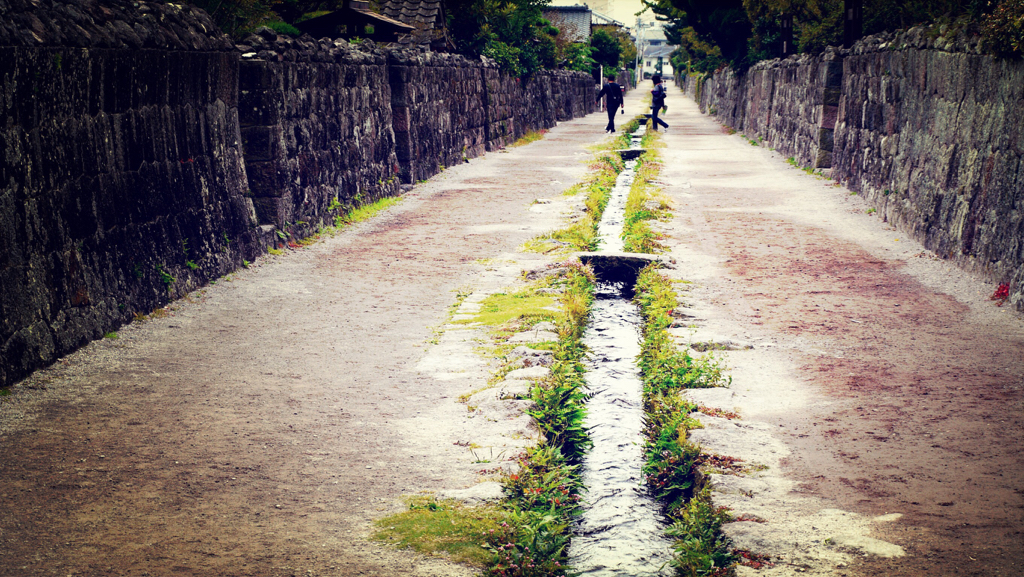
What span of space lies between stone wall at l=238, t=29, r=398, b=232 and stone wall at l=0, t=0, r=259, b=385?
89 cm

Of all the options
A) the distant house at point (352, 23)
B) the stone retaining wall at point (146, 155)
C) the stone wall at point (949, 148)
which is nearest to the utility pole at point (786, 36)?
the distant house at point (352, 23)

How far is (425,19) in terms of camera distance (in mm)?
21578

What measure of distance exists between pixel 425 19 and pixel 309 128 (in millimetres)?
12470

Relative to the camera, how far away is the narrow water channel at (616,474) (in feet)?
11.3

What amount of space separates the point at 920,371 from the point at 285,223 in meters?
6.17

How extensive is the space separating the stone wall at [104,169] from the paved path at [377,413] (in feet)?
0.95

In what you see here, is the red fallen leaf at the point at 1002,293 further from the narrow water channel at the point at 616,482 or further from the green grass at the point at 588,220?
the green grass at the point at 588,220

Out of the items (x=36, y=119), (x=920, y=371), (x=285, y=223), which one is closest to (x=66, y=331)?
(x=36, y=119)

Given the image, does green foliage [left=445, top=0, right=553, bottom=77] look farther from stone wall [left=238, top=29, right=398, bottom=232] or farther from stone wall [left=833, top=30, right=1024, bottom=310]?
stone wall [left=833, top=30, right=1024, bottom=310]

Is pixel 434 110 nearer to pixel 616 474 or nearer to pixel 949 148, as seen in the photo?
pixel 949 148

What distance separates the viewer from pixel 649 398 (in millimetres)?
5078

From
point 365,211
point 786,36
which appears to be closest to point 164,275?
point 365,211

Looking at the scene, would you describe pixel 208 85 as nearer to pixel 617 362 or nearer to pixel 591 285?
pixel 591 285

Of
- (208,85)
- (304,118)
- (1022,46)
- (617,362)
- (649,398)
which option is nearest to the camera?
(649,398)
